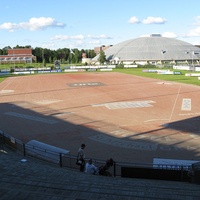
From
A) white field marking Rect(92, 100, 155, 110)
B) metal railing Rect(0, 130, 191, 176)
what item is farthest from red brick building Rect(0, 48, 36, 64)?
metal railing Rect(0, 130, 191, 176)

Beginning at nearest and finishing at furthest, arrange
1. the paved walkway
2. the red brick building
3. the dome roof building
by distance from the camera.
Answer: the paved walkway
the dome roof building
the red brick building

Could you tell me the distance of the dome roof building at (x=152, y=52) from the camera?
152 meters

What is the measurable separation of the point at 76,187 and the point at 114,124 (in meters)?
15.0

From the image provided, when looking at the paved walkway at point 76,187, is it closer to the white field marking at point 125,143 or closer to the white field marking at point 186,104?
the white field marking at point 125,143

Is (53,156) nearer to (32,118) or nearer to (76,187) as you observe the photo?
(76,187)

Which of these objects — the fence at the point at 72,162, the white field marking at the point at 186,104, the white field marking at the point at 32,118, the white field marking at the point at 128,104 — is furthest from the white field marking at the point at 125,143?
the white field marking at the point at 186,104

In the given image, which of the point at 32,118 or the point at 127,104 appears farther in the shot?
the point at 127,104

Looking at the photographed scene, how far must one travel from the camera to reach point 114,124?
25391mm

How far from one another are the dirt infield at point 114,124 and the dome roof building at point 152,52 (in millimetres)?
113415

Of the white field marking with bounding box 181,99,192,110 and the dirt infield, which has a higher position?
the white field marking with bounding box 181,99,192,110

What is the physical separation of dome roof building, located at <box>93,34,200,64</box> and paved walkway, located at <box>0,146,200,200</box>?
137 m

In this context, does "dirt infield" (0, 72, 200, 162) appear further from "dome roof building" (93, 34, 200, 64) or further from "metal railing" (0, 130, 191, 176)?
"dome roof building" (93, 34, 200, 64)

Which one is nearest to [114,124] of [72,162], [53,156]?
[72,162]

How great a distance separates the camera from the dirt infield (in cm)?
1862
